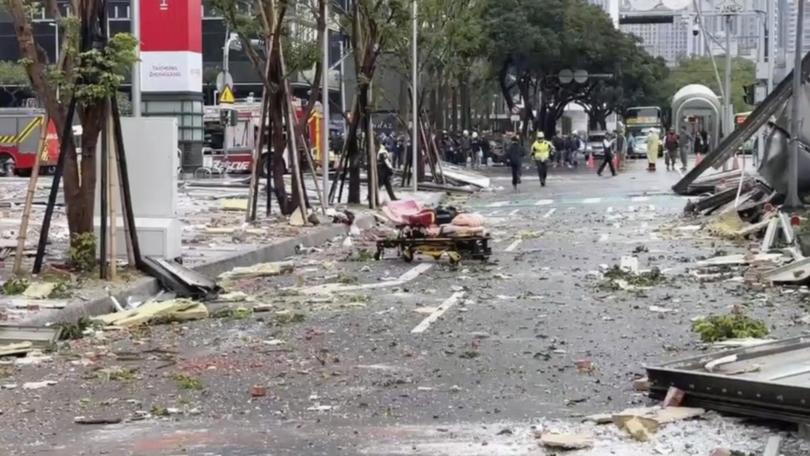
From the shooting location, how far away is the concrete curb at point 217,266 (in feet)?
40.2

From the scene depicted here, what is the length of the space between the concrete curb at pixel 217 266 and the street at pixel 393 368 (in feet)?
2.53

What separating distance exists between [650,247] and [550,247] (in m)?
1.64

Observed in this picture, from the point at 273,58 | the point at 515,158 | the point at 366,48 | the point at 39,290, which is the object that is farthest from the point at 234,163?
the point at 39,290

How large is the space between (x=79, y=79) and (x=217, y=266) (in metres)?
3.94

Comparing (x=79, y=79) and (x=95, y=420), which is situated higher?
(x=79, y=79)

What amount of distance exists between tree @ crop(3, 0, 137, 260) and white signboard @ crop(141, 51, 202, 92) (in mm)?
32268

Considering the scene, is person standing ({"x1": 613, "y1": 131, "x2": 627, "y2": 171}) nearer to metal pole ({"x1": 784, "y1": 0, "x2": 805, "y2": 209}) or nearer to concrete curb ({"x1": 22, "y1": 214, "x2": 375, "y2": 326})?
metal pole ({"x1": 784, "y1": 0, "x2": 805, "y2": 209})

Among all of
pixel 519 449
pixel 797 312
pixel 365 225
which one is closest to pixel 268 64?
pixel 365 225

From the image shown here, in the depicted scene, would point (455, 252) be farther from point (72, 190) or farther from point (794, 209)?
point (794, 209)

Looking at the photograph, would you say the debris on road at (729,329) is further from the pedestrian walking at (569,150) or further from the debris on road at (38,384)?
the pedestrian walking at (569,150)

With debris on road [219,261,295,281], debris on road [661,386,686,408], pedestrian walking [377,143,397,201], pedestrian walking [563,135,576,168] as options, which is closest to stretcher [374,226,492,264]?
debris on road [219,261,295,281]

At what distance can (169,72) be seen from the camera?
47469 mm

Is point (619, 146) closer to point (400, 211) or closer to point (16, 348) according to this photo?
point (400, 211)

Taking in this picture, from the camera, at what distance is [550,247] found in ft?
67.5
